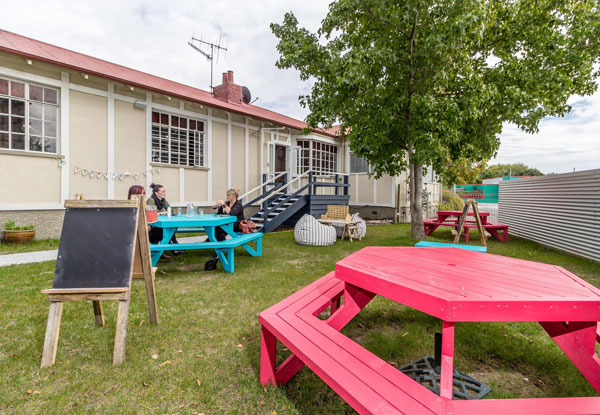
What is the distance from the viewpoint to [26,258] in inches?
222

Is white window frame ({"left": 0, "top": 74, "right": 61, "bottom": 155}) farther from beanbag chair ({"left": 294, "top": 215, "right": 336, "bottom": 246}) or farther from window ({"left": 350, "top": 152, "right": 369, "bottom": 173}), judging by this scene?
window ({"left": 350, "top": 152, "right": 369, "bottom": 173})

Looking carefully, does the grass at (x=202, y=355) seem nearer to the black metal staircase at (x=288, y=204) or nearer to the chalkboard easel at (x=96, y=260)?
the chalkboard easel at (x=96, y=260)

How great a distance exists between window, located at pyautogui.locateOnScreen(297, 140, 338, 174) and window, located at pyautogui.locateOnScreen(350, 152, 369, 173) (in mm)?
777

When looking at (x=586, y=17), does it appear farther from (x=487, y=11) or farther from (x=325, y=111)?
(x=325, y=111)

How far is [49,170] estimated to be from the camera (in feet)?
24.2

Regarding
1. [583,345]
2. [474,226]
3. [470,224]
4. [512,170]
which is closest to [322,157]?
[470,224]

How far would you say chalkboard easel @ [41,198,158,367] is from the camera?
2.34 meters

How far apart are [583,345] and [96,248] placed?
333 cm

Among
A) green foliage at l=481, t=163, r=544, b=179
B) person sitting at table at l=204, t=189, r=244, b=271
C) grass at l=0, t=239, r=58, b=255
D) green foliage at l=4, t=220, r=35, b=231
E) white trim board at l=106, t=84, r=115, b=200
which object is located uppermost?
green foliage at l=481, t=163, r=544, b=179

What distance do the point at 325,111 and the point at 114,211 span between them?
6715 millimetres

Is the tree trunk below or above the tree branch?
below

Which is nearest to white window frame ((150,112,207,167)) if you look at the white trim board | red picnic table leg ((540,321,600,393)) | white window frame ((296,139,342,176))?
the white trim board

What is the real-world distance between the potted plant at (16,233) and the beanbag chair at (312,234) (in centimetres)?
594

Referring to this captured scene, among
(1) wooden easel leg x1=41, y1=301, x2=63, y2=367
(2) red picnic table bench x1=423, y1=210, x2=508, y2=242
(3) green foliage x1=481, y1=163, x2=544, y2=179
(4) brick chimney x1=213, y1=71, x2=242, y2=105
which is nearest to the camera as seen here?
(1) wooden easel leg x1=41, y1=301, x2=63, y2=367
